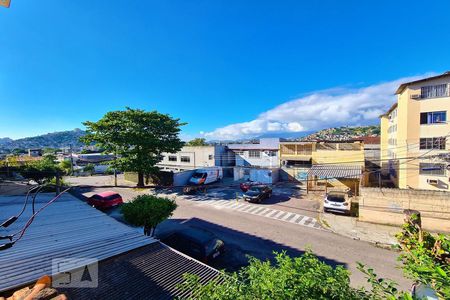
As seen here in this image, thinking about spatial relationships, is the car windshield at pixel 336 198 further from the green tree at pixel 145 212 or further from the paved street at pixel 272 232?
the green tree at pixel 145 212

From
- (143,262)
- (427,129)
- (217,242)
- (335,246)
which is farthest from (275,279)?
(427,129)

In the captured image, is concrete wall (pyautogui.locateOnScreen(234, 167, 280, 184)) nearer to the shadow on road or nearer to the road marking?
the road marking

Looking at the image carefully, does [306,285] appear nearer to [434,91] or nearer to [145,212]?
[145,212]

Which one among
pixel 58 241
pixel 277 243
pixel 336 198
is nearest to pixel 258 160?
pixel 336 198

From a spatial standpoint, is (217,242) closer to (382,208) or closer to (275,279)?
(275,279)

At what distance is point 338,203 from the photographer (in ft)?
54.7

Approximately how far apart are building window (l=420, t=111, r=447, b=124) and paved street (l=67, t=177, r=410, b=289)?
43.6 feet

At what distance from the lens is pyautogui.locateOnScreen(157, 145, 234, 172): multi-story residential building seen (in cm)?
3475

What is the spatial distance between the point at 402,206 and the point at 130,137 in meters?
25.1

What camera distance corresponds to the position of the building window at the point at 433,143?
19.1 meters

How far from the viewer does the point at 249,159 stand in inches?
1387

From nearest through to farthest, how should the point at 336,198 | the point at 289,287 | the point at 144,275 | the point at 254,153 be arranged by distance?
1. the point at 289,287
2. the point at 144,275
3. the point at 336,198
4. the point at 254,153

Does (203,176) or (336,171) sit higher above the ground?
(336,171)

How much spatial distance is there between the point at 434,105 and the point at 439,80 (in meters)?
2.21
